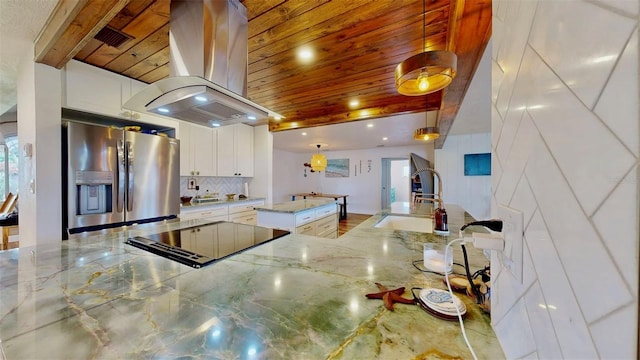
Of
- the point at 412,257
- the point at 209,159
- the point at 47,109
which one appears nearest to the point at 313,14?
the point at 412,257

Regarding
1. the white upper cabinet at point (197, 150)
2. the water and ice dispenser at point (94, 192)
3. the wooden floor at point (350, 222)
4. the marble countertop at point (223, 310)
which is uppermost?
the white upper cabinet at point (197, 150)

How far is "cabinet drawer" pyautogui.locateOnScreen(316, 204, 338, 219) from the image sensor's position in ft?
10.7

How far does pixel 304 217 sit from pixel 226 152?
186 cm

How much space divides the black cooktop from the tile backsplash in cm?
229

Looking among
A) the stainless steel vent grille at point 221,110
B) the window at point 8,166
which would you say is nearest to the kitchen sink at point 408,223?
the stainless steel vent grille at point 221,110

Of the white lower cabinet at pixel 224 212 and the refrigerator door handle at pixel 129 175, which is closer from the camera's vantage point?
the refrigerator door handle at pixel 129 175

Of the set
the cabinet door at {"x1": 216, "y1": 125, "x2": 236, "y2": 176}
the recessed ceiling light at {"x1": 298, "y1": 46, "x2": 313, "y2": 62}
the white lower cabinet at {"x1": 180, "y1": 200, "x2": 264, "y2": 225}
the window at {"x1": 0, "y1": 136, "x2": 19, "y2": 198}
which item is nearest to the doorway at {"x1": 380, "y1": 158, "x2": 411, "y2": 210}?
the white lower cabinet at {"x1": 180, "y1": 200, "x2": 264, "y2": 225}

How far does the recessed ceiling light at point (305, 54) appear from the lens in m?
1.90

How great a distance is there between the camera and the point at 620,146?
215mm

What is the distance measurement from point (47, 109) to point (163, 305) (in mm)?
2318

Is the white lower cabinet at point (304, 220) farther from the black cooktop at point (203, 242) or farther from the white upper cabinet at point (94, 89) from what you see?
the white upper cabinet at point (94, 89)

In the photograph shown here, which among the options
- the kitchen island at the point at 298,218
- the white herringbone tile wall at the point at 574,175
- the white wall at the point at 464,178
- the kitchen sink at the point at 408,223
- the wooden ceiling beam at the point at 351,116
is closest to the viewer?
the white herringbone tile wall at the point at 574,175

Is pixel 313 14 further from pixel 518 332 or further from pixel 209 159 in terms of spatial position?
pixel 209 159

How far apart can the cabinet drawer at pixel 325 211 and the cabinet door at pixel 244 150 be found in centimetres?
164
